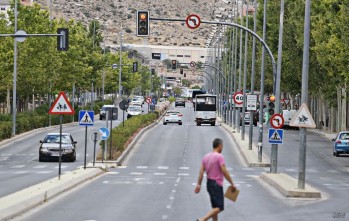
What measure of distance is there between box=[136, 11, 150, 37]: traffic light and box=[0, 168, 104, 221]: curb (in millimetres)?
6074

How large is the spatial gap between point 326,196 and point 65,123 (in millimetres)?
64098

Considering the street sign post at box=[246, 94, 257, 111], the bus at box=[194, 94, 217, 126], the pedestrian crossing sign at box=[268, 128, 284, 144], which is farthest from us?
the bus at box=[194, 94, 217, 126]

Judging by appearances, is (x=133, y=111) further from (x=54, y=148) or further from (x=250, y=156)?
(x=54, y=148)

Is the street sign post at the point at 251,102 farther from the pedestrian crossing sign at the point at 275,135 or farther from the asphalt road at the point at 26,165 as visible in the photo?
the pedestrian crossing sign at the point at 275,135

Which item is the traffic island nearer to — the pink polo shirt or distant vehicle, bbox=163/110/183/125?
the pink polo shirt

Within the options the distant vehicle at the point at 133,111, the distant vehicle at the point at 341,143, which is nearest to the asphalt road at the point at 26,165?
the distant vehicle at the point at 341,143

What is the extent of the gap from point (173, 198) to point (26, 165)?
2151 cm

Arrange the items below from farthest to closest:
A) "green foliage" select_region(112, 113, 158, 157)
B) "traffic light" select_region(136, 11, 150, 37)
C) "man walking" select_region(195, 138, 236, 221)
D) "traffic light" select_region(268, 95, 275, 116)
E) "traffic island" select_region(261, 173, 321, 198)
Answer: "green foliage" select_region(112, 113, 158, 157), "traffic light" select_region(268, 95, 275, 116), "traffic light" select_region(136, 11, 150, 37), "traffic island" select_region(261, 173, 321, 198), "man walking" select_region(195, 138, 236, 221)

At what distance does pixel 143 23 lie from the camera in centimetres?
3522

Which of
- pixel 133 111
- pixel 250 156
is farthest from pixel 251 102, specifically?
pixel 133 111

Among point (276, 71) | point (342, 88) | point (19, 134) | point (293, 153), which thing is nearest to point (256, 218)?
point (276, 71)

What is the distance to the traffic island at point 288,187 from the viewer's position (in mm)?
27656

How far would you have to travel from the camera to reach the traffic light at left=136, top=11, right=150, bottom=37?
115ft

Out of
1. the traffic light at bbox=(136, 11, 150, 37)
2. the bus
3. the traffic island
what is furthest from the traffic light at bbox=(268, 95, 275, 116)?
the bus
